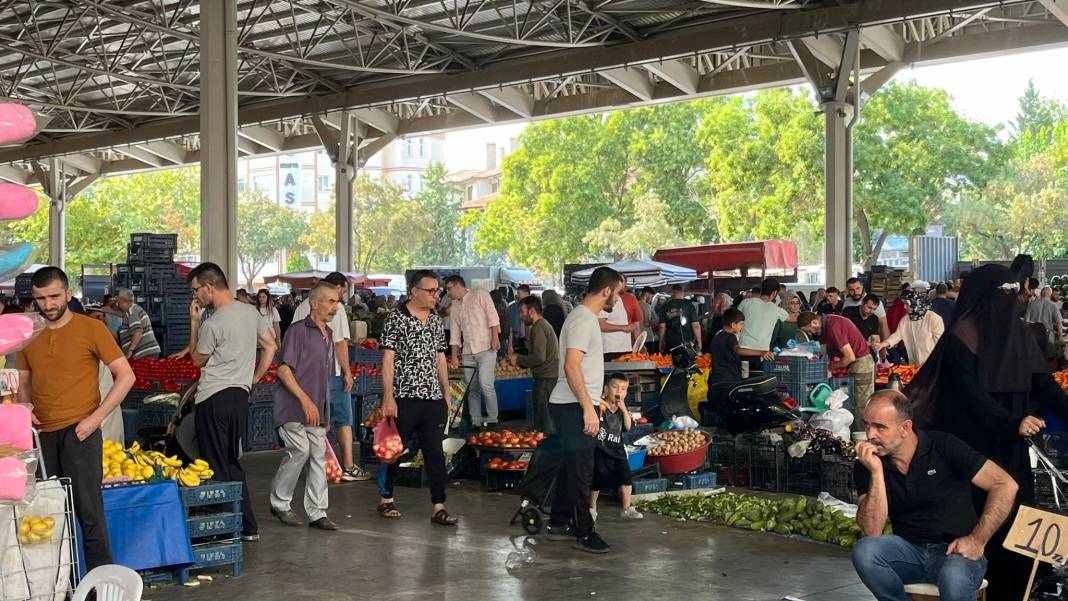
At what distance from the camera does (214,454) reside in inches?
282

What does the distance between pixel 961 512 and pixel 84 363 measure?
3.90m

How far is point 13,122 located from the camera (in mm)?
3609

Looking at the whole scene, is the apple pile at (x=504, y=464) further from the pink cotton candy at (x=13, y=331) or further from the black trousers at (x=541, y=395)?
the pink cotton candy at (x=13, y=331)

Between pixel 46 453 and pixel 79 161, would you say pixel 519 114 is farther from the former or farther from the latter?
pixel 46 453

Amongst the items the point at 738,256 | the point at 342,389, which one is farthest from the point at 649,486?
the point at 738,256

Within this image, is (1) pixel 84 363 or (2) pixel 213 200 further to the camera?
(2) pixel 213 200

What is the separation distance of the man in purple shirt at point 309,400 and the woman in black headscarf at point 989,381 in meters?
3.93

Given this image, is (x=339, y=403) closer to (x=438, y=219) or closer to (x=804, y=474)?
(x=804, y=474)

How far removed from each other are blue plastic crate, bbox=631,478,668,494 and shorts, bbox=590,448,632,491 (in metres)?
0.95

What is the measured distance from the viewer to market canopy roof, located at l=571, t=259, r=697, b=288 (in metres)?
22.9

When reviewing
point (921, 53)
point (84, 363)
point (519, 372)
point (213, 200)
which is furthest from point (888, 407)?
point (921, 53)

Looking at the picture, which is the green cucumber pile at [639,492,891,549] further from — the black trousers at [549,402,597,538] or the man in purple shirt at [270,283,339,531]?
the man in purple shirt at [270,283,339,531]

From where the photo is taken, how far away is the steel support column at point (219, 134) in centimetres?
1466

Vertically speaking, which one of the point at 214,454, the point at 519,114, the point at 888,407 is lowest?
the point at 214,454
